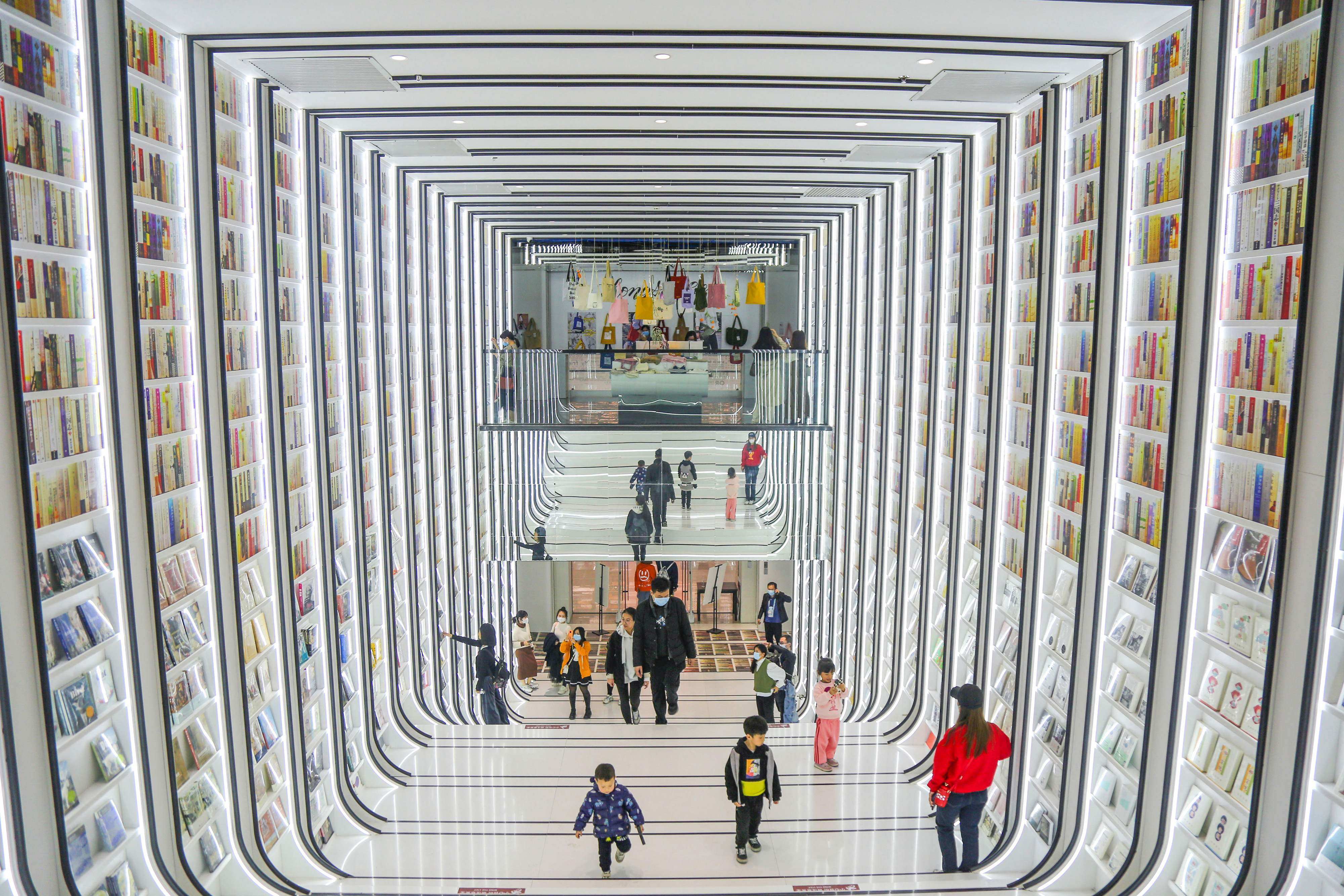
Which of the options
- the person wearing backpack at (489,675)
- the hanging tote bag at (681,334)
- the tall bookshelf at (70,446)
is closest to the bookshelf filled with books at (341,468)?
the person wearing backpack at (489,675)

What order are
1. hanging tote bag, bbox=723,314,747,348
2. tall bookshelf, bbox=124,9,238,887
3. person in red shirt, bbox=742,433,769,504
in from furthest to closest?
hanging tote bag, bbox=723,314,747,348 < person in red shirt, bbox=742,433,769,504 < tall bookshelf, bbox=124,9,238,887

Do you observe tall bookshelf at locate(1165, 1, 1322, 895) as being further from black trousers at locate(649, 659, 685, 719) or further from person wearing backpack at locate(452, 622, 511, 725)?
person wearing backpack at locate(452, 622, 511, 725)

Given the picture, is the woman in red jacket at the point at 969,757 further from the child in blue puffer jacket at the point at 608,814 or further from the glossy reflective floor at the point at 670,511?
the glossy reflective floor at the point at 670,511

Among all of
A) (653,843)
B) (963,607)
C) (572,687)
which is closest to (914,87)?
(963,607)

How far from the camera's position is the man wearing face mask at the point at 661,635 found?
7.41m

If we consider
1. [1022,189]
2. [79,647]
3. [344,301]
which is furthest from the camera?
[344,301]

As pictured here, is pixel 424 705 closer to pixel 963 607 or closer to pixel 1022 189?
pixel 963 607

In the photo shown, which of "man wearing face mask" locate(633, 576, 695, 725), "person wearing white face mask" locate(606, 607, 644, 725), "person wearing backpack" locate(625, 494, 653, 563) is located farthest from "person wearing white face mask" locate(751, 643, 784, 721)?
"person wearing backpack" locate(625, 494, 653, 563)

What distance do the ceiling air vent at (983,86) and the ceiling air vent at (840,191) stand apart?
315cm

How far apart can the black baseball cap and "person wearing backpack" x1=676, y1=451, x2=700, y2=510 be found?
20.4 feet

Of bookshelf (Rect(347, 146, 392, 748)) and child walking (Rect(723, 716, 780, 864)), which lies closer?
child walking (Rect(723, 716, 780, 864))

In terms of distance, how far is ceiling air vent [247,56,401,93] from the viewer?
4.61m

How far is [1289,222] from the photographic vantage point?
11.3 feet

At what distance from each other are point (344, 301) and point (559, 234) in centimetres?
658
